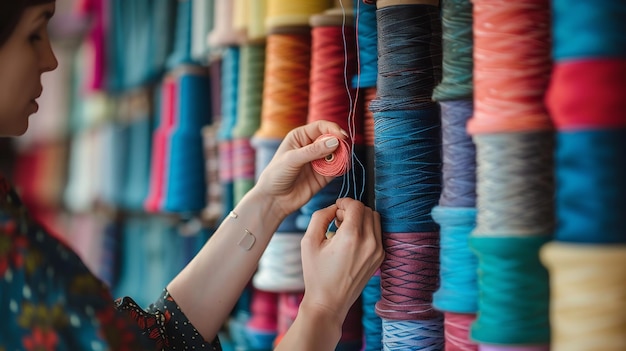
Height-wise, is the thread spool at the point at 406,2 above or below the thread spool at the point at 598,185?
above

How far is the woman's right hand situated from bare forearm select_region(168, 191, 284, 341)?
173 mm

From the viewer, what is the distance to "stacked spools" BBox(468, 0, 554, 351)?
0.82 meters

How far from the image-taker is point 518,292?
83 centimetres

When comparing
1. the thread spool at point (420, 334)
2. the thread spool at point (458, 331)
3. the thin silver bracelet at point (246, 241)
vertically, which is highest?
the thin silver bracelet at point (246, 241)

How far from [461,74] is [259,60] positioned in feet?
2.15

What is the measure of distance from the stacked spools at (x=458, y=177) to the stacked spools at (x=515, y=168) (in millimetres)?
75

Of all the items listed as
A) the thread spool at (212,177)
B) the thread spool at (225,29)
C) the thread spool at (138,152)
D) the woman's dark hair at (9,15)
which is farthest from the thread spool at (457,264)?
the thread spool at (138,152)

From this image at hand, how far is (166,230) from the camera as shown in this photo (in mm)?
2242

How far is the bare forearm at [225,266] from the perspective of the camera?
1.22 metres

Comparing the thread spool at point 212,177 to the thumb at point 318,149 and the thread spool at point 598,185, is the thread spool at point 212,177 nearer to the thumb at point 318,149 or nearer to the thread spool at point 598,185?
the thumb at point 318,149

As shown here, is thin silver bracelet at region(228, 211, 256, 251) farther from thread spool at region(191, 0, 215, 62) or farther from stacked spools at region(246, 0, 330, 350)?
thread spool at region(191, 0, 215, 62)

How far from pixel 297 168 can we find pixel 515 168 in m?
0.39

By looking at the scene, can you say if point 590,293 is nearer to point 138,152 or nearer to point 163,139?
point 163,139

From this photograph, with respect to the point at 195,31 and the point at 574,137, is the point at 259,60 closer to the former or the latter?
the point at 195,31
